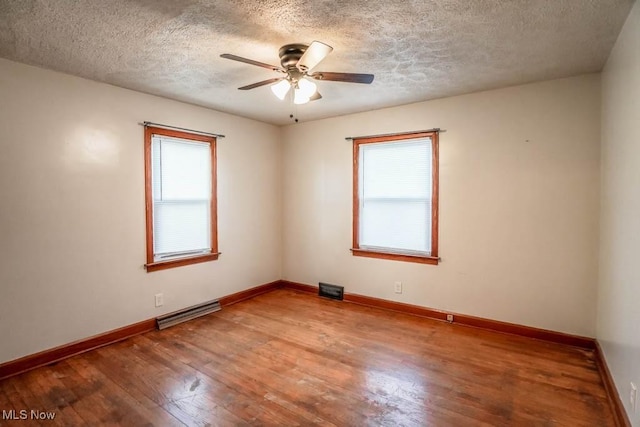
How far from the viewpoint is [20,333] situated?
256 cm

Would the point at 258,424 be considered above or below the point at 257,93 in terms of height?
below

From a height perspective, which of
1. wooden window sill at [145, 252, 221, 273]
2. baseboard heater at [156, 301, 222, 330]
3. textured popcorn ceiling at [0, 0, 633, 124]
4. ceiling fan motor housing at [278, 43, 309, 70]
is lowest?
baseboard heater at [156, 301, 222, 330]

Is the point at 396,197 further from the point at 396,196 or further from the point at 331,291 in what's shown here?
the point at 331,291

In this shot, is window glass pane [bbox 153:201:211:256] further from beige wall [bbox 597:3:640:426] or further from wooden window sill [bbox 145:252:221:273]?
beige wall [bbox 597:3:640:426]

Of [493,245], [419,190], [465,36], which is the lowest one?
[493,245]

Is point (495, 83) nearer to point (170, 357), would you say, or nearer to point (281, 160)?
point (281, 160)

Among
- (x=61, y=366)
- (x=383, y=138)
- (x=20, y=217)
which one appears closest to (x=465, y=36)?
(x=383, y=138)

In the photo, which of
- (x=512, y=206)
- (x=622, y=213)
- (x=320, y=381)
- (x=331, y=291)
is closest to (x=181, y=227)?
(x=331, y=291)

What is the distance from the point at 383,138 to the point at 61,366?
12.5 ft

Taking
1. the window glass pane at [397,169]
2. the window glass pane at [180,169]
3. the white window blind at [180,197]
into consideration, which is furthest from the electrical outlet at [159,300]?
the window glass pane at [397,169]

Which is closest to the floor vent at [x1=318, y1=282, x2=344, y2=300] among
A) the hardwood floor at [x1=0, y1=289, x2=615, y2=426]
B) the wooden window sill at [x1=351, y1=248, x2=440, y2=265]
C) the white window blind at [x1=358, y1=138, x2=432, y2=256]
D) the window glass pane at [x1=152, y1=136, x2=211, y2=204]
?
the wooden window sill at [x1=351, y1=248, x2=440, y2=265]

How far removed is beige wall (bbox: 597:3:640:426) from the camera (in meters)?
1.76

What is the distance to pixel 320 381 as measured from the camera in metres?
2.41

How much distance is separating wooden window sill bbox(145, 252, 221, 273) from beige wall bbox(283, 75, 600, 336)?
1.86 m
